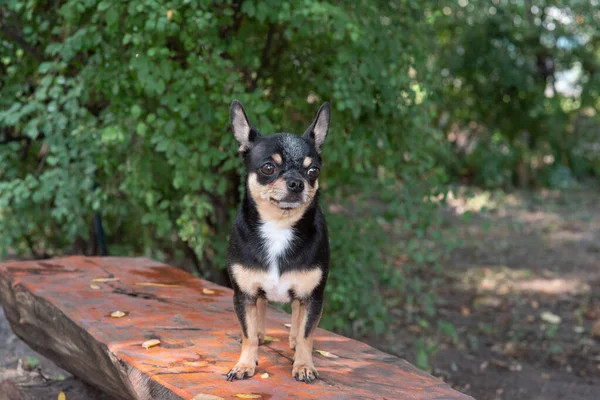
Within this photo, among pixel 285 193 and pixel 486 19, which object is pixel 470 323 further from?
pixel 486 19

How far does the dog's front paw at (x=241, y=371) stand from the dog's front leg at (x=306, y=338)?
19 cm

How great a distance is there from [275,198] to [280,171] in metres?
0.11

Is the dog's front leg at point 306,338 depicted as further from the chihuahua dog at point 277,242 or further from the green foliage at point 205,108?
the green foliage at point 205,108

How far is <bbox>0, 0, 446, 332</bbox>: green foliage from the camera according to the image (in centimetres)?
462

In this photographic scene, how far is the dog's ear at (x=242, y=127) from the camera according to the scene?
3.10 meters

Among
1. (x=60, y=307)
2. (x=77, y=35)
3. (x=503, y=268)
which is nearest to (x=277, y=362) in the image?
(x=60, y=307)

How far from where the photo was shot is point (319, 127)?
3141 mm

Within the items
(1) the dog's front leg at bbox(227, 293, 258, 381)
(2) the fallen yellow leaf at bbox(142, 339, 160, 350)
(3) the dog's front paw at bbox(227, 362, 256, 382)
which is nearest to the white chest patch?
(1) the dog's front leg at bbox(227, 293, 258, 381)

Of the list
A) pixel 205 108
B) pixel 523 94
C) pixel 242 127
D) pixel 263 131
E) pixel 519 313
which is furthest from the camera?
pixel 523 94

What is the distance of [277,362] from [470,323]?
165 inches

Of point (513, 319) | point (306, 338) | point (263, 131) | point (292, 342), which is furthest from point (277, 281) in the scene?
point (513, 319)

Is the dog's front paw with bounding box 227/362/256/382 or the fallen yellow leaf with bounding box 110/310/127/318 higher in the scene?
the dog's front paw with bounding box 227/362/256/382

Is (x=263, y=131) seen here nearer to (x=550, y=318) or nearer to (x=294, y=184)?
(x=294, y=184)

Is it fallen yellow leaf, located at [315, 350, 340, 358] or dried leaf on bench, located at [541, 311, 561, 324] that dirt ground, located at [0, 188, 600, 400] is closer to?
dried leaf on bench, located at [541, 311, 561, 324]
